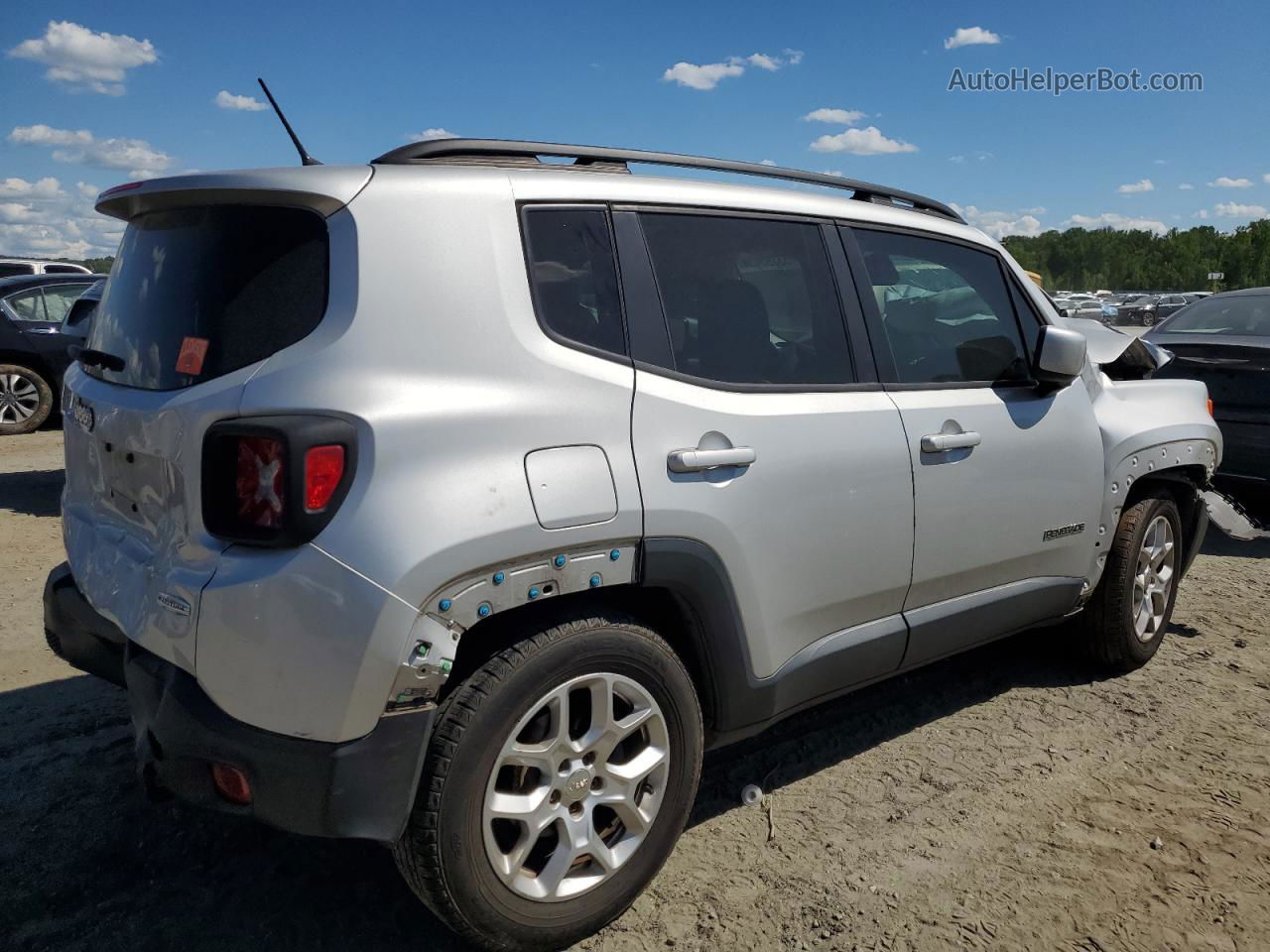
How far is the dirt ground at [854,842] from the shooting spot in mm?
2574

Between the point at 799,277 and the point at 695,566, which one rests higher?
the point at 799,277

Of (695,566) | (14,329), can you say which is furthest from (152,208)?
(14,329)

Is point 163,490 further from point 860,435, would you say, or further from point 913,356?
point 913,356

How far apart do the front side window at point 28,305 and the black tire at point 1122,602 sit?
10313 millimetres

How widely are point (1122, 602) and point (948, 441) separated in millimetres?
1527

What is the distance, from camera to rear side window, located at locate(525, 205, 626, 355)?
8.02ft

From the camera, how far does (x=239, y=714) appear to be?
6.91 ft

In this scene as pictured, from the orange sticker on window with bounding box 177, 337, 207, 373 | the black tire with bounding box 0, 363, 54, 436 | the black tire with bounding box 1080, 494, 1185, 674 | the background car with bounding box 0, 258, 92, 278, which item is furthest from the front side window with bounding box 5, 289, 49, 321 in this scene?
the black tire with bounding box 1080, 494, 1185, 674

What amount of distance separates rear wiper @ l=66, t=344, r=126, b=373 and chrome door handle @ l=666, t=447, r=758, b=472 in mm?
1412

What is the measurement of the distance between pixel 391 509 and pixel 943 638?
2.06 m

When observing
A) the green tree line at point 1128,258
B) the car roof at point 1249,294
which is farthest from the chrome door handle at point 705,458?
the green tree line at point 1128,258

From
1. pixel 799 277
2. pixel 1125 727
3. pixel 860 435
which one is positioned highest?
pixel 799 277

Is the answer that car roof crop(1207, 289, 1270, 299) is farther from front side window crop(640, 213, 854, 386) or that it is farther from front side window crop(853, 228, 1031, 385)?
front side window crop(640, 213, 854, 386)

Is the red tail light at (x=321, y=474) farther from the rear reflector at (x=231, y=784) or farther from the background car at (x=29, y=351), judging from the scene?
the background car at (x=29, y=351)
